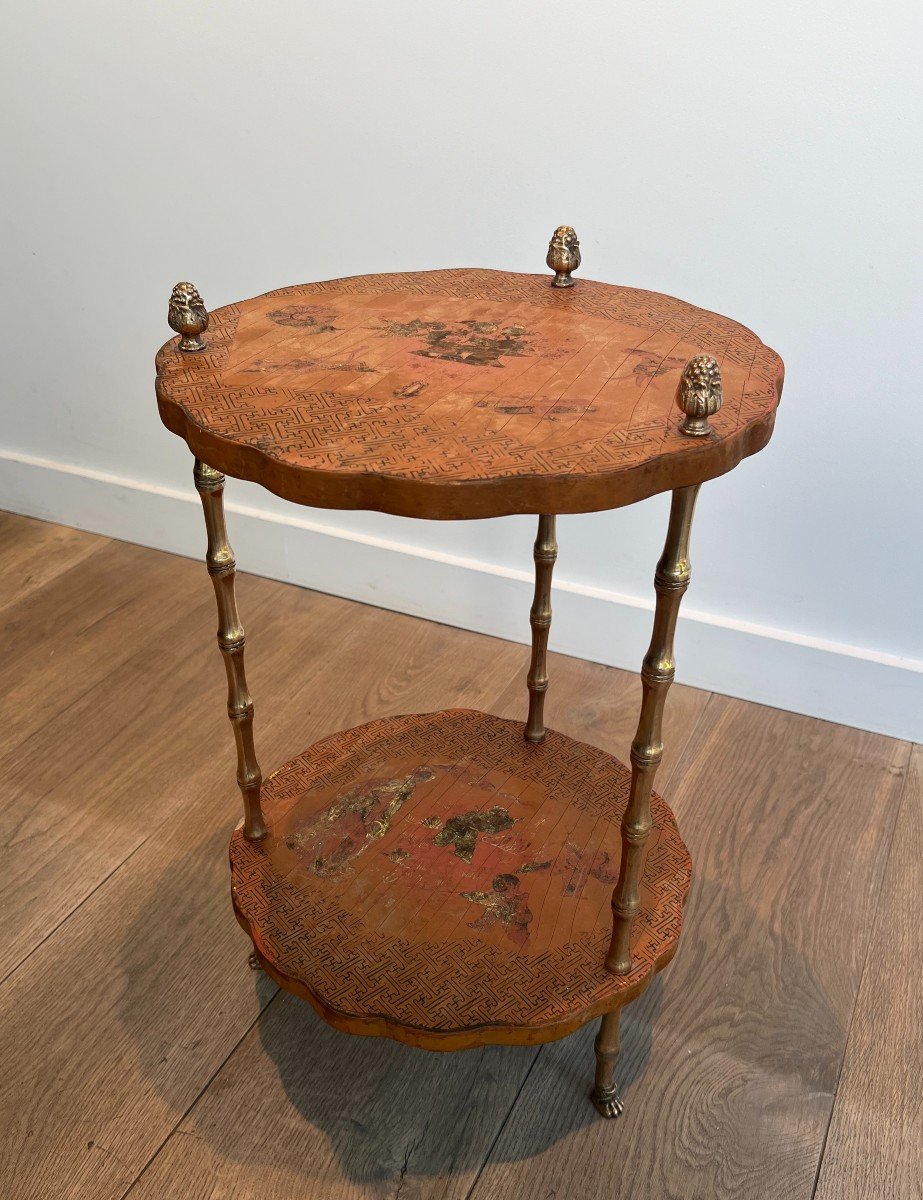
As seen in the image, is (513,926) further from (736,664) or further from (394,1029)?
(736,664)

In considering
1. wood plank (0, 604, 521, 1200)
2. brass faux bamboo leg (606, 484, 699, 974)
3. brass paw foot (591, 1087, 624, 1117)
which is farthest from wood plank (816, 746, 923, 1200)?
wood plank (0, 604, 521, 1200)

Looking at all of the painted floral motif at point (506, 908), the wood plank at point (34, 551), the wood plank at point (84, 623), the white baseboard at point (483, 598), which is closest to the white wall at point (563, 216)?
the white baseboard at point (483, 598)

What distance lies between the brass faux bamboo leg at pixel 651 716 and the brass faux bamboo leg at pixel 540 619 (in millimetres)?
520

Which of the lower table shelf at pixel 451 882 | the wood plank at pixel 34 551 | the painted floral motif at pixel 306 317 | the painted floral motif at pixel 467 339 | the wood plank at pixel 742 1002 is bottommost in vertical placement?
the wood plank at pixel 34 551

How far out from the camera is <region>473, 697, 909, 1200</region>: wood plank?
57.4 inches

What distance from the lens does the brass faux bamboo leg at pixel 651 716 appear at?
3.87ft

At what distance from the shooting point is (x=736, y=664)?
232 centimetres

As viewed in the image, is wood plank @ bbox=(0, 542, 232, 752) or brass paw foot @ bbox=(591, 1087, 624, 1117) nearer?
brass paw foot @ bbox=(591, 1087, 624, 1117)

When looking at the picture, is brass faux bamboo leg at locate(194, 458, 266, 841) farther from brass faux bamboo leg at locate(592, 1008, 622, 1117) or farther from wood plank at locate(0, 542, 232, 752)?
wood plank at locate(0, 542, 232, 752)

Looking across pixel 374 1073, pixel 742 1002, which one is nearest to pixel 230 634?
pixel 374 1073

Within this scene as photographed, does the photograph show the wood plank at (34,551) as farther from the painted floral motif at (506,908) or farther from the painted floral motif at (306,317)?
the painted floral motif at (506,908)

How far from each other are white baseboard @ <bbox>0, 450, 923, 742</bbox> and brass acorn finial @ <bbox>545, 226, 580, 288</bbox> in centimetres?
89

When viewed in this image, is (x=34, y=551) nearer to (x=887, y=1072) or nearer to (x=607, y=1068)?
(x=607, y=1068)

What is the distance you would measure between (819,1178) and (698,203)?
155 cm
